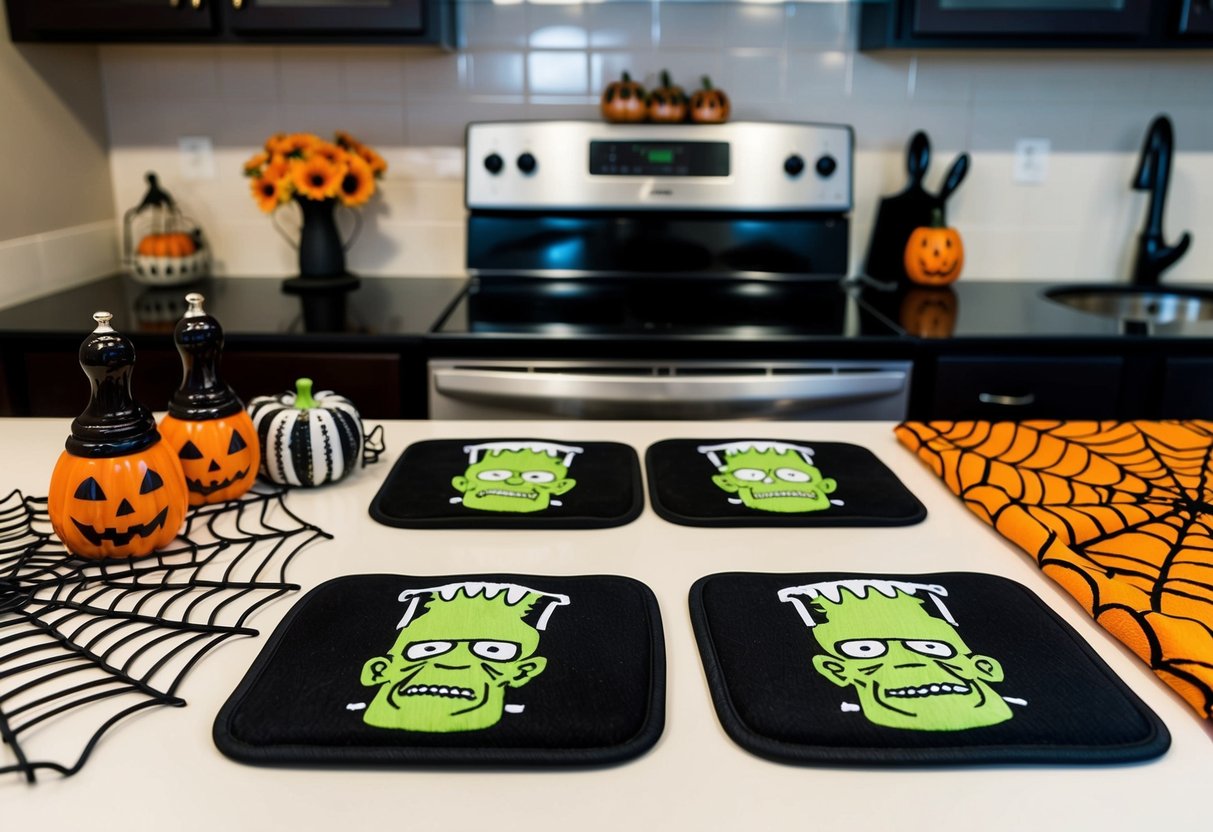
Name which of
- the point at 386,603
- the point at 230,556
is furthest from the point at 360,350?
the point at 386,603

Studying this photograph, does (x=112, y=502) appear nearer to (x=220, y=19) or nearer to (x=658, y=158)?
(x=220, y=19)

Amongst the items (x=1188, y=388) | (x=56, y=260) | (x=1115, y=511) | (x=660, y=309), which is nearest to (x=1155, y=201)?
(x=1188, y=388)

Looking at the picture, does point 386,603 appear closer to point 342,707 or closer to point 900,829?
point 342,707

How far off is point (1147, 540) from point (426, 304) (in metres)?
1.58

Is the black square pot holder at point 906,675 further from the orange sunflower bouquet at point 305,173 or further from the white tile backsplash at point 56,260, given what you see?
the white tile backsplash at point 56,260

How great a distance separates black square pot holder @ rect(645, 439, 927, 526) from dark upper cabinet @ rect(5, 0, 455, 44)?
4.27ft

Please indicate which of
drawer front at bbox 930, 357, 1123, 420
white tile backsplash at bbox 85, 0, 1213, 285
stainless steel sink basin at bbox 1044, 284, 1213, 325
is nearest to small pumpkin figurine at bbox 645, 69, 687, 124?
white tile backsplash at bbox 85, 0, 1213, 285

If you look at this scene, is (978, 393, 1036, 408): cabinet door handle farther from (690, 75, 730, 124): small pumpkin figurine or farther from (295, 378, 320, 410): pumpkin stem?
(295, 378, 320, 410): pumpkin stem

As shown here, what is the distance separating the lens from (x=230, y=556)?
2.71 ft

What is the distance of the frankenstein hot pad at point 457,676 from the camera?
0.57m

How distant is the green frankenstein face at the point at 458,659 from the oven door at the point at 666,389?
3.50 ft

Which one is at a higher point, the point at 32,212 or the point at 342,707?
the point at 32,212

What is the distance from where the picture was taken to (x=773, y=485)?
99 centimetres

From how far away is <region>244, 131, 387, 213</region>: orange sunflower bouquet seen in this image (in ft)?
6.94
